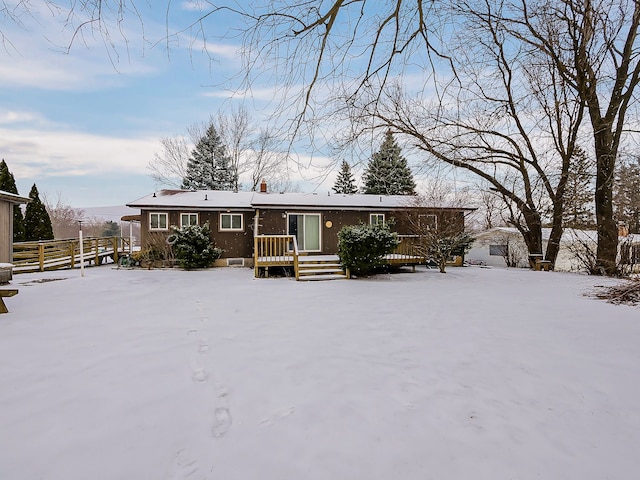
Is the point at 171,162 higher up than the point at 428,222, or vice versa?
the point at 171,162

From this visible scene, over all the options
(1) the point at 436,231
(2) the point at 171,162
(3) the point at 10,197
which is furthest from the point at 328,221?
(2) the point at 171,162

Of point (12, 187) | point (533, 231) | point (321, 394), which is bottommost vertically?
point (321, 394)

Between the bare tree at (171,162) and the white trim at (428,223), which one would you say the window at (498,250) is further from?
the bare tree at (171,162)

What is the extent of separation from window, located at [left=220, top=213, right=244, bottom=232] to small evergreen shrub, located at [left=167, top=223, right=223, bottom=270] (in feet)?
3.57

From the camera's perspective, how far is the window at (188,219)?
14.6 metres

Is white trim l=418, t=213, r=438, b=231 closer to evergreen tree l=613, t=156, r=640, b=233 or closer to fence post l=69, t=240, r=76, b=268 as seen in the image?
evergreen tree l=613, t=156, r=640, b=233

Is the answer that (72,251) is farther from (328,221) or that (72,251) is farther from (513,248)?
(513,248)

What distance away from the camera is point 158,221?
47.2 ft

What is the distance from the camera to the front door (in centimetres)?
1379

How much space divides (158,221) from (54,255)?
428 cm

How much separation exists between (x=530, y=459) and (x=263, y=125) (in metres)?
3.31

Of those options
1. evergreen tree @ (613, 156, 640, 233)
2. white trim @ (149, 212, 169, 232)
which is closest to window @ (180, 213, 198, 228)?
white trim @ (149, 212, 169, 232)

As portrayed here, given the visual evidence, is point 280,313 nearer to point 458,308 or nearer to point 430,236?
point 458,308

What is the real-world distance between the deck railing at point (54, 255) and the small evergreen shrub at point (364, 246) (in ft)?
28.2
